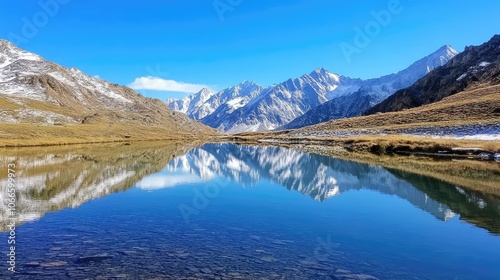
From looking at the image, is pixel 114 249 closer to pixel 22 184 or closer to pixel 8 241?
pixel 8 241

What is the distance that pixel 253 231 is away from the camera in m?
23.9

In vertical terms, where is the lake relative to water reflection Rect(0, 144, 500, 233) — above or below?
below

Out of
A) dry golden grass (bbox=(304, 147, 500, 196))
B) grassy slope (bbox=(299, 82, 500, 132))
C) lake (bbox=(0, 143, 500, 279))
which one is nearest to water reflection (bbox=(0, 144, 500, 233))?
lake (bbox=(0, 143, 500, 279))

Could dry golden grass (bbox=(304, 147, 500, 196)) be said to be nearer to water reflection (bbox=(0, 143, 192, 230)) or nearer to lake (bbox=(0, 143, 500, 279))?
lake (bbox=(0, 143, 500, 279))

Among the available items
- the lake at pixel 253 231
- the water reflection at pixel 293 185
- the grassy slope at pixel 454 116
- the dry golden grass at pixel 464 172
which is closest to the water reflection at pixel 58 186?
the water reflection at pixel 293 185

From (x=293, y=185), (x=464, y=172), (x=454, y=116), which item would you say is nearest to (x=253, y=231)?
(x=293, y=185)

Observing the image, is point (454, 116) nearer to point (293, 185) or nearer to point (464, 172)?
point (464, 172)

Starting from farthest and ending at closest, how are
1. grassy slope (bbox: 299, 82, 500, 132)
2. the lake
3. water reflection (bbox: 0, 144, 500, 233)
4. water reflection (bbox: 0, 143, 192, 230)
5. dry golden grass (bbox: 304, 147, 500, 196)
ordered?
1. grassy slope (bbox: 299, 82, 500, 132)
2. dry golden grass (bbox: 304, 147, 500, 196)
3. water reflection (bbox: 0, 143, 192, 230)
4. water reflection (bbox: 0, 144, 500, 233)
5. the lake

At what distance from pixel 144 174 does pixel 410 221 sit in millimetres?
41939

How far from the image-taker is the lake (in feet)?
56.1

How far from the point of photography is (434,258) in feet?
60.5

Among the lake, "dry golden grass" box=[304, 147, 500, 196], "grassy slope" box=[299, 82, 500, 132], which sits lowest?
the lake

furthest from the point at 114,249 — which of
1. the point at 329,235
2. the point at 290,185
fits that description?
the point at 290,185

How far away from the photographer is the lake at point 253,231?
56.1ft
